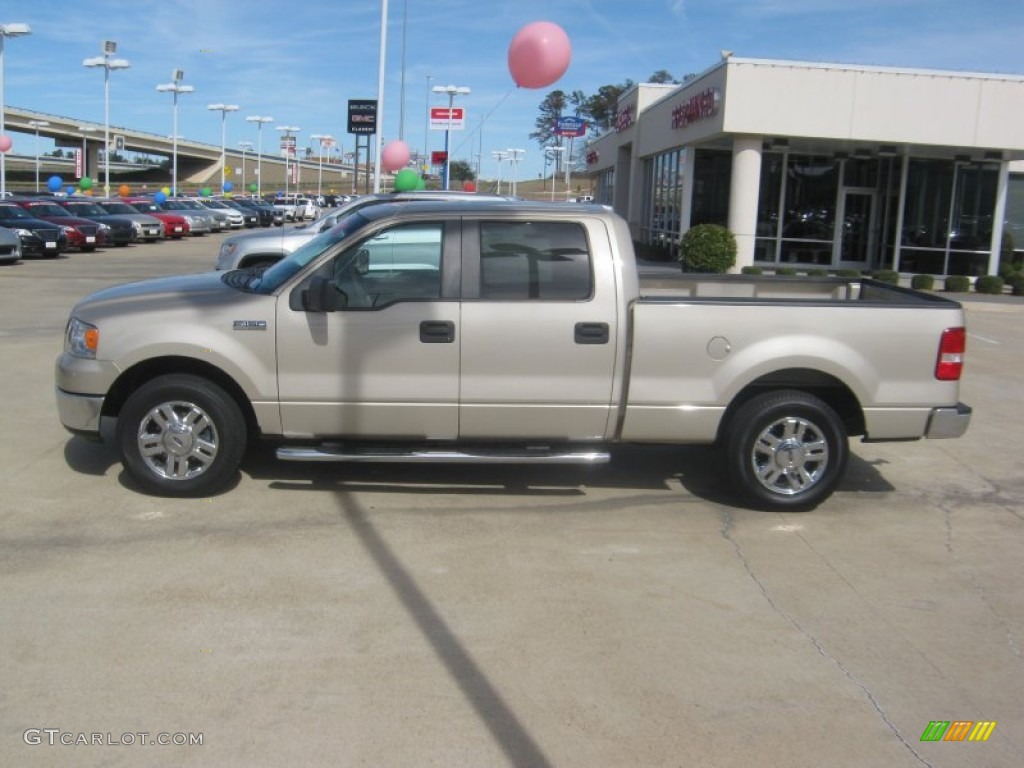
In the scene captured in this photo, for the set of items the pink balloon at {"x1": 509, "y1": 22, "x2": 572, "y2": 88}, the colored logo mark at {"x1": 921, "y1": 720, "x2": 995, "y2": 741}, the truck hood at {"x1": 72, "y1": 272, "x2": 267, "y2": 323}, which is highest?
the pink balloon at {"x1": 509, "y1": 22, "x2": 572, "y2": 88}

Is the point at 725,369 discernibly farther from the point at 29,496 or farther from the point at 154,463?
the point at 29,496

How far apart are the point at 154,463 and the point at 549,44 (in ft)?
35.2

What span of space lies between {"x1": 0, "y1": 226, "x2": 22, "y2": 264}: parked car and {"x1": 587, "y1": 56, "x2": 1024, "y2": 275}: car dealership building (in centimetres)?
1794

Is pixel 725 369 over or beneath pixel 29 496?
over

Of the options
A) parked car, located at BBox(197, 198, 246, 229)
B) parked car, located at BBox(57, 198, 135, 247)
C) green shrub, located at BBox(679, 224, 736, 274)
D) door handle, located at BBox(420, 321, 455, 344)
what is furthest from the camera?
parked car, located at BBox(197, 198, 246, 229)

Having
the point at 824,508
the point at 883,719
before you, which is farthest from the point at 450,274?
the point at 883,719

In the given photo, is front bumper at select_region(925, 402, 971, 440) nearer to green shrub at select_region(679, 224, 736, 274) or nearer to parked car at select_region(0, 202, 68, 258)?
green shrub at select_region(679, 224, 736, 274)

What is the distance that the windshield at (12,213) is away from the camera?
28.9 m

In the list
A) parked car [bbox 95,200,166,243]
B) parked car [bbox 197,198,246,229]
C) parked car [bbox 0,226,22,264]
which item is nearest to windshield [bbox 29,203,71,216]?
parked car [bbox 95,200,166,243]

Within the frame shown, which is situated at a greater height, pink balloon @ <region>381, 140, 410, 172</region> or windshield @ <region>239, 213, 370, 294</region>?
pink balloon @ <region>381, 140, 410, 172</region>

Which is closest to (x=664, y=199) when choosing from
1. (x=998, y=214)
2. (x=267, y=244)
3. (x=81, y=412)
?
(x=998, y=214)

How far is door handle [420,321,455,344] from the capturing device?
20.5 ft

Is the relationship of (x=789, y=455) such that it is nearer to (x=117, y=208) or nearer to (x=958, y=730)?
→ (x=958, y=730)

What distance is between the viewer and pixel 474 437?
21.1 ft
